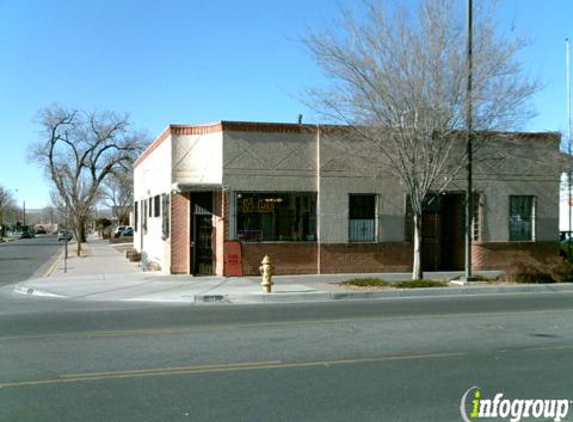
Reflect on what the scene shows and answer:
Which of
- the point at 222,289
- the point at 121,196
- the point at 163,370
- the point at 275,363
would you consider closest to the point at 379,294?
the point at 222,289

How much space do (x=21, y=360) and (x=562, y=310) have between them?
10554 millimetres

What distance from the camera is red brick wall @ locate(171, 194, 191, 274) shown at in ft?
67.4

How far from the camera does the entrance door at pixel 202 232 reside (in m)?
20.5

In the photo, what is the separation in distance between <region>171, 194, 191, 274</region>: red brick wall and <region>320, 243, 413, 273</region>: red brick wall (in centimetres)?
447

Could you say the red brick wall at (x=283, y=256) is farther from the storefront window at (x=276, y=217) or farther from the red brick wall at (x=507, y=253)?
the red brick wall at (x=507, y=253)

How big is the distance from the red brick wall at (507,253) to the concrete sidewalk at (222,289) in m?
1.05

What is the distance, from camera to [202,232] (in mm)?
20562

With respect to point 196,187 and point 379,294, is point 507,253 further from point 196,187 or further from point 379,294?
point 196,187

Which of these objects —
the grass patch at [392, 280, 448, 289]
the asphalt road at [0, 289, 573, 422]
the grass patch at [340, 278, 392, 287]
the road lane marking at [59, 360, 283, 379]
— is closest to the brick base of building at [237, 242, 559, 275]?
the grass patch at [340, 278, 392, 287]

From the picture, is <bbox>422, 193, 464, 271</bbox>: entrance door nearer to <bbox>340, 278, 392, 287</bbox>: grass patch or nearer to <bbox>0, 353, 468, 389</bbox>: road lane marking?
<bbox>340, 278, 392, 287</bbox>: grass patch

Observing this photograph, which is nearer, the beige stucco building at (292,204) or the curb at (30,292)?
the curb at (30,292)

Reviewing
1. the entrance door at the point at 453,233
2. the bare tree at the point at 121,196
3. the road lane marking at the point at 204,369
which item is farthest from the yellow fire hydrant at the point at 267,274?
the bare tree at the point at 121,196

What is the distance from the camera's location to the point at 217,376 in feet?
24.1

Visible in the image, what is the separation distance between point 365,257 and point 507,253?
550 centimetres
